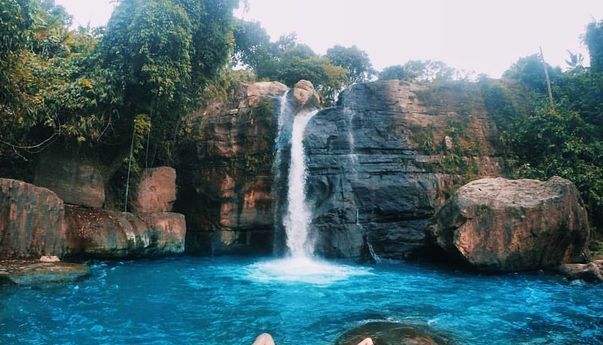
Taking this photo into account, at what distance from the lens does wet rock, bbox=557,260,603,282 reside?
33.5 feet

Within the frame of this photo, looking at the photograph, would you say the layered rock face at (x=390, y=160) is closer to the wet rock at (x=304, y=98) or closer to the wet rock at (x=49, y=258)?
the wet rock at (x=304, y=98)

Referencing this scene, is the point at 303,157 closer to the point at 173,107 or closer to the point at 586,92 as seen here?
the point at 173,107

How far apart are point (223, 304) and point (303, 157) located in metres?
8.63

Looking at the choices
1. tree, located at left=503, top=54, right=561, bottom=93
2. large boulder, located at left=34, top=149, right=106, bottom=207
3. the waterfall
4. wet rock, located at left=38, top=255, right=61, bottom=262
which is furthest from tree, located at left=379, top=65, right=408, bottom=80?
wet rock, located at left=38, top=255, right=61, bottom=262

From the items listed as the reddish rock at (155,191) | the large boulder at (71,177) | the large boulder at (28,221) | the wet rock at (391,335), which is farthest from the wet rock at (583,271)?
the large boulder at (71,177)

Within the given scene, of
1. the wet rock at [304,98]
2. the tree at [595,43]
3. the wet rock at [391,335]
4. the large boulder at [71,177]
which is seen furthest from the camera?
the tree at [595,43]

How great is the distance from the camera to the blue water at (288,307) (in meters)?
6.11

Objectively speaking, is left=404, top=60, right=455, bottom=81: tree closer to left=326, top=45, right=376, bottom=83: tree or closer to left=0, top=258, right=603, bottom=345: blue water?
left=326, top=45, right=376, bottom=83: tree

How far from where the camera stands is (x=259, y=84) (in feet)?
58.4

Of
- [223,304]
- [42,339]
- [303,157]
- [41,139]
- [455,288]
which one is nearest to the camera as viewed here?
[42,339]

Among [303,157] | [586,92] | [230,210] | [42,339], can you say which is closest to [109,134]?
[230,210]

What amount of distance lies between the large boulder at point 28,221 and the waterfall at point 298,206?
7.34m

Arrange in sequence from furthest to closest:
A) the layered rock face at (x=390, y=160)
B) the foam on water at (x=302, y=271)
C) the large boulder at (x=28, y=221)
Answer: the layered rock face at (x=390, y=160) < the foam on water at (x=302, y=271) < the large boulder at (x=28, y=221)

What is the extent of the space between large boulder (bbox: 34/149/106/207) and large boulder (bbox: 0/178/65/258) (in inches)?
69.3
